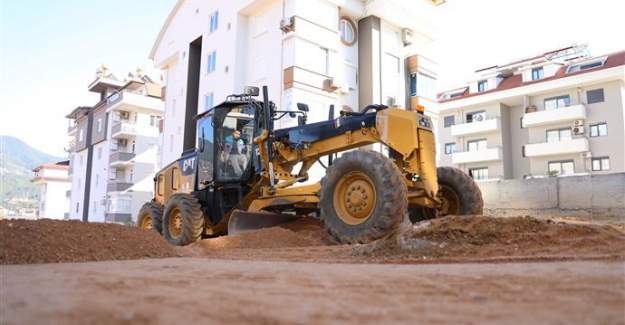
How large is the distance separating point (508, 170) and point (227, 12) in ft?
89.1

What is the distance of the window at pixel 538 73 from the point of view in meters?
38.8

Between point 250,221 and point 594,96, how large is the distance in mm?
33737

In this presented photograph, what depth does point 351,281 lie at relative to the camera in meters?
→ 3.64

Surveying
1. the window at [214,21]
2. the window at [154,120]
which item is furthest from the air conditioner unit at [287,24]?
the window at [154,120]

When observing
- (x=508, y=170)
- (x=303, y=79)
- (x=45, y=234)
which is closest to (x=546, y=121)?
(x=508, y=170)

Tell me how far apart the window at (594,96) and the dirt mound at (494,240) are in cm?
3310

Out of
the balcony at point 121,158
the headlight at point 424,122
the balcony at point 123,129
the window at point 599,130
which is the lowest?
the headlight at point 424,122

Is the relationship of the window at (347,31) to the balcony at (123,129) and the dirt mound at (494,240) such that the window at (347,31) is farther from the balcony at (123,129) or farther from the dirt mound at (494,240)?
the balcony at (123,129)

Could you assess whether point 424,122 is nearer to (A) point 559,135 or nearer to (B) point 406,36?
(B) point 406,36

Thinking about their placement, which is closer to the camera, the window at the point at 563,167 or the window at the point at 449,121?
the window at the point at 563,167

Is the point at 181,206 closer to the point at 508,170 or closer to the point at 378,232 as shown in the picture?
the point at 378,232

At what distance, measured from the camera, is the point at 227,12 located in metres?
24.0

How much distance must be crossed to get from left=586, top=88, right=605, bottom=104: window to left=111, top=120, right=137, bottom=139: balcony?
3619 centimetres

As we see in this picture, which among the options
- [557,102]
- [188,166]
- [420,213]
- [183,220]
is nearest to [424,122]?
[420,213]
